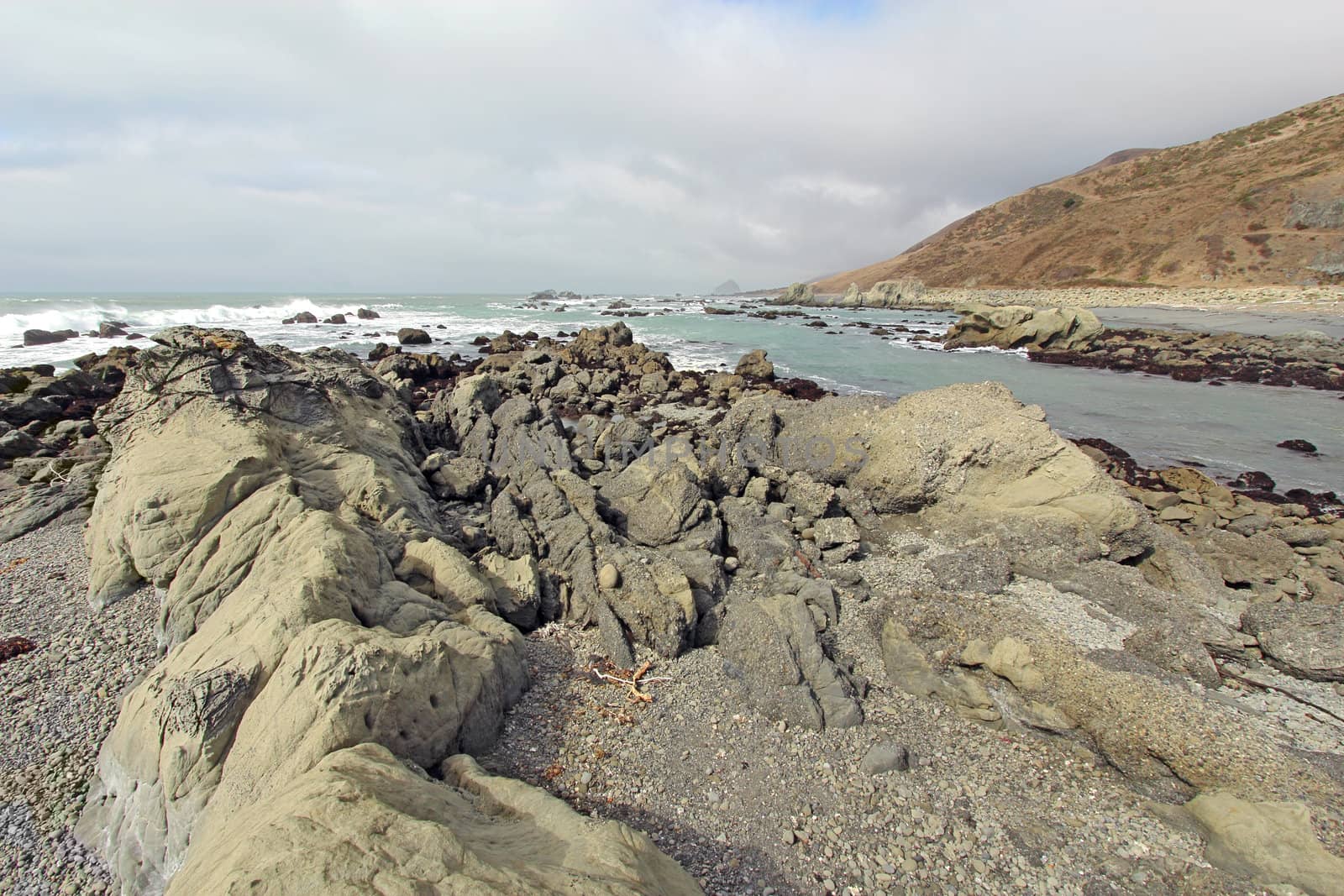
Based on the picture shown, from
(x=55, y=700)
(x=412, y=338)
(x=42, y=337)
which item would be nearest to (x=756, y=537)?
(x=55, y=700)

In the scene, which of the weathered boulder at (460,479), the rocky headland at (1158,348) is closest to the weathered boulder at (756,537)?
the weathered boulder at (460,479)

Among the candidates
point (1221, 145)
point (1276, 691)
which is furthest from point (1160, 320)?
point (1221, 145)

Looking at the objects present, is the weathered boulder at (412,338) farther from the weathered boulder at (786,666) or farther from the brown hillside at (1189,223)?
the brown hillside at (1189,223)

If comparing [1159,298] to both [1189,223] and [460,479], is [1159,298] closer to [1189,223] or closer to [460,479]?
[1189,223]

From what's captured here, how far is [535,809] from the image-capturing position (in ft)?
12.1

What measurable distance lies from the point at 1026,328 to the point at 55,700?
53029 mm

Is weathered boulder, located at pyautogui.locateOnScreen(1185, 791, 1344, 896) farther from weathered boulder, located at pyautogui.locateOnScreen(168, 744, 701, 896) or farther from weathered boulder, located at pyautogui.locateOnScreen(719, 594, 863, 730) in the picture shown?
weathered boulder, located at pyautogui.locateOnScreen(168, 744, 701, 896)

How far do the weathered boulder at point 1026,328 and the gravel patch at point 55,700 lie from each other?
50.2 meters

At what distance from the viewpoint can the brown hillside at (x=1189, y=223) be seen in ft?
218

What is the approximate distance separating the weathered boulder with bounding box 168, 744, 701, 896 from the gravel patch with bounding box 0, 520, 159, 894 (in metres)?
2.34

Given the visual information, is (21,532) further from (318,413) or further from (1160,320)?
(1160,320)

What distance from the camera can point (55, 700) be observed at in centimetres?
557

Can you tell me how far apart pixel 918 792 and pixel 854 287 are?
108992 mm

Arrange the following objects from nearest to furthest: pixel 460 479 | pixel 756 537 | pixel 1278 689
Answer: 1. pixel 1278 689
2. pixel 756 537
3. pixel 460 479
